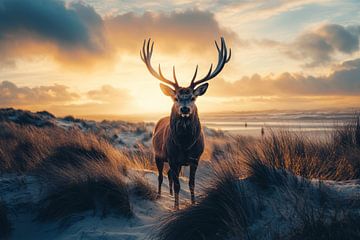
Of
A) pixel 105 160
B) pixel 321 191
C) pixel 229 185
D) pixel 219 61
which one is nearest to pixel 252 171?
pixel 229 185

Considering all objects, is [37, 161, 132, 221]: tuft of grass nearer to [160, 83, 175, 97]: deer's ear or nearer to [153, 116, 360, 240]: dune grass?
[153, 116, 360, 240]: dune grass

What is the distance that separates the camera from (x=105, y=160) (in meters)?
7.70

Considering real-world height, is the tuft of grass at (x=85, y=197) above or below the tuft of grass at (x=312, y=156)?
below

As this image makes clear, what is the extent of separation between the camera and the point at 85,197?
5.79m

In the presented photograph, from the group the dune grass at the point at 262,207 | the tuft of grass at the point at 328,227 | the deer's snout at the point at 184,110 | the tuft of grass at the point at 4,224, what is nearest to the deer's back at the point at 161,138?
the deer's snout at the point at 184,110

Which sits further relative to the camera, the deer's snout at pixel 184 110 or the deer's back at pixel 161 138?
the deer's back at pixel 161 138

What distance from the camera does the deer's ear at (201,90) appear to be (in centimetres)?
678

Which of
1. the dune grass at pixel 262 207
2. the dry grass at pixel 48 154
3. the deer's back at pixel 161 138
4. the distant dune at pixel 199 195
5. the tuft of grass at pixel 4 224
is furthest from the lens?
the deer's back at pixel 161 138

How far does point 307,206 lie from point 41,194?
14.4 ft

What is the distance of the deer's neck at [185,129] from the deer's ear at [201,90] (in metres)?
0.35

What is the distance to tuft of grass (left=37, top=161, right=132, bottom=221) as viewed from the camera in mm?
5758

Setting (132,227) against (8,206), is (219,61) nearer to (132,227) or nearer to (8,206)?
(132,227)

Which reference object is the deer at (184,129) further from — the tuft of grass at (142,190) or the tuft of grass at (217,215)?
the tuft of grass at (217,215)

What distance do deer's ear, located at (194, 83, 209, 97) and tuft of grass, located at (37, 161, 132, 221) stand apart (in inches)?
80.5
